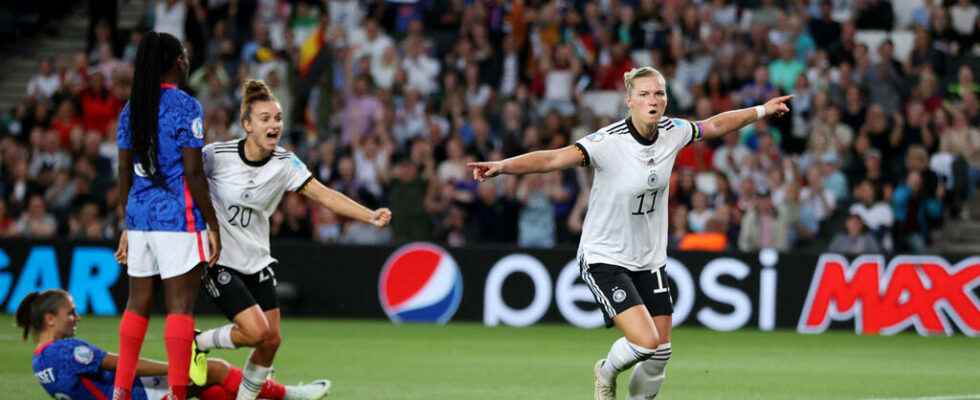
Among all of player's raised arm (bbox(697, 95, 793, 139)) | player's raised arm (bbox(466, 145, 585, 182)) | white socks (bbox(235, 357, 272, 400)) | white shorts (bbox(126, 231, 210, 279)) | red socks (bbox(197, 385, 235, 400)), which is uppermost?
player's raised arm (bbox(697, 95, 793, 139))

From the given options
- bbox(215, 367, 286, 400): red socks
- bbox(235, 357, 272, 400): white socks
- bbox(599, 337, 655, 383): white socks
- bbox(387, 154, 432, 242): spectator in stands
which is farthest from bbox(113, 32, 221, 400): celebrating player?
bbox(387, 154, 432, 242): spectator in stands

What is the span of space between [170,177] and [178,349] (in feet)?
2.90

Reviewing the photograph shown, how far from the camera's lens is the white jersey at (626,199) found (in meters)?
8.71

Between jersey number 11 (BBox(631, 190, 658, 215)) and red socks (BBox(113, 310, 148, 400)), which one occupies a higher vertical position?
jersey number 11 (BBox(631, 190, 658, 215))

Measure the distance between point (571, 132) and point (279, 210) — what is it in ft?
12.7

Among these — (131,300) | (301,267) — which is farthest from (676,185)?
(131,300)

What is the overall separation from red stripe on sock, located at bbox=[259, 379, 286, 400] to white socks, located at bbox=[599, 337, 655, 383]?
192 centimetres

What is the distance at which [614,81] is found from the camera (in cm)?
2055

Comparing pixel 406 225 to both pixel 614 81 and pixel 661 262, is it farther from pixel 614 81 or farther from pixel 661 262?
pixel 661 262

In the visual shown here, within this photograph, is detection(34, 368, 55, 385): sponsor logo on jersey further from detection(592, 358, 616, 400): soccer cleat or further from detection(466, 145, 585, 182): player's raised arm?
detection(592, 358, 616, 400): soccer cleat

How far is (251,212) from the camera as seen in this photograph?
8.77 meters

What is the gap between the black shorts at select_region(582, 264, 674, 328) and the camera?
8.59 metres

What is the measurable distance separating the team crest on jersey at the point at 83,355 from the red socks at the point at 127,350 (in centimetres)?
32

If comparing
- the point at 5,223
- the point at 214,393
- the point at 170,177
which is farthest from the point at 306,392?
the point at 5,223
